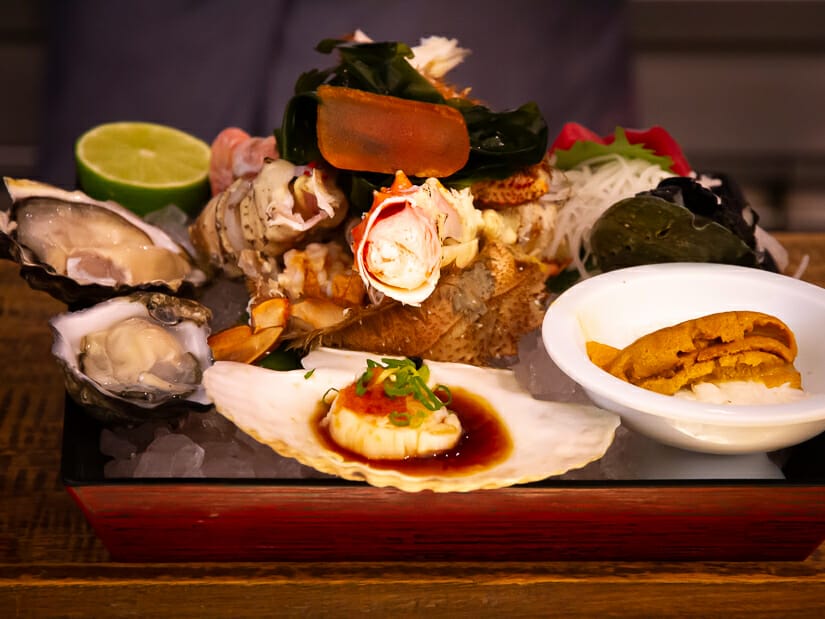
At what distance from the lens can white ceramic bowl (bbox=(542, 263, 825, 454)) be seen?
1.05m

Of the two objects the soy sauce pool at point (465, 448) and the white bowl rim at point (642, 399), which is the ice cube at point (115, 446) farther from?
the white bowl rim at point (642, 399)

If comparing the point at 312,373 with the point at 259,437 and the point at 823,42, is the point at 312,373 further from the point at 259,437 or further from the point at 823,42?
the point at 823,42

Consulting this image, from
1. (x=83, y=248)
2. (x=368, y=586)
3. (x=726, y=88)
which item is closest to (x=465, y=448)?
(x=368, y=586)

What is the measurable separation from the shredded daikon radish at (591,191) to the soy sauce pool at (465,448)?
503 millimetres

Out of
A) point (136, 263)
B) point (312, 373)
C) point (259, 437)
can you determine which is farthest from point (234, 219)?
point (259, 437)

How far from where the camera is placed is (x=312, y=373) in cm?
120

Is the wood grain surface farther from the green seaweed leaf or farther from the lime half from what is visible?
the lime half

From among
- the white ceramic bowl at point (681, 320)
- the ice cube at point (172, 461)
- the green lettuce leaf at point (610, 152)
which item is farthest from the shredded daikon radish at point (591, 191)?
the ice cube at point (172, 461)

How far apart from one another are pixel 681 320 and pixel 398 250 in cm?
47

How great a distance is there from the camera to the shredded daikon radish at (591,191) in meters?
1.63

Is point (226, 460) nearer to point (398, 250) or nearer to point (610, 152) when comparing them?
point (398, 250)

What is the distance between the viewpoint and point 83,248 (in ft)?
4.60

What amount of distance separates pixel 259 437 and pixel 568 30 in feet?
7.31

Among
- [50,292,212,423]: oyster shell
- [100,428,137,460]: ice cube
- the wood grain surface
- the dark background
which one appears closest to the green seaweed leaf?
the wood grain surface
